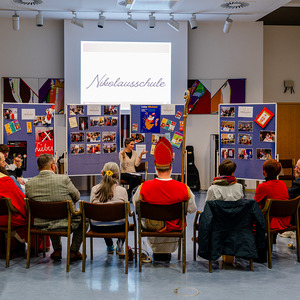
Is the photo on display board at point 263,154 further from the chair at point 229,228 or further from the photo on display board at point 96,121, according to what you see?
the chair at point 229,228

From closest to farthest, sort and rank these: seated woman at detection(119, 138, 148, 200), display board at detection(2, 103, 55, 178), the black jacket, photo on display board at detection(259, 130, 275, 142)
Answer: the black jacket
photo on display board at detection(259, 130, 275, 142)
display board at detection(2, 103, 55, 178)
seated woman at detection(119, 138, 148, 200)

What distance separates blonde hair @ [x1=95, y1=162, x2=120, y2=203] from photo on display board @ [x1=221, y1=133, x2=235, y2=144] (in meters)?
3.51

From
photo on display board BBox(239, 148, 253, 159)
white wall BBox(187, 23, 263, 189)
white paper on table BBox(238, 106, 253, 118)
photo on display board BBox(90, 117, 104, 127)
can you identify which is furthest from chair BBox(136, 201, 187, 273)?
Answer: white wall BBox(187, 23, 263, 189)

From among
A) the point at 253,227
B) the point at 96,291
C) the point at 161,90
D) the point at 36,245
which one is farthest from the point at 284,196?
the point at 161,90

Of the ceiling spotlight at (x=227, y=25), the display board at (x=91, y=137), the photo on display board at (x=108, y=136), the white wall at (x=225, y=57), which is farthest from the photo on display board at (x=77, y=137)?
the ceiling spotlight at (x=227, y=25)

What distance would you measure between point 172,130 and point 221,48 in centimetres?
233

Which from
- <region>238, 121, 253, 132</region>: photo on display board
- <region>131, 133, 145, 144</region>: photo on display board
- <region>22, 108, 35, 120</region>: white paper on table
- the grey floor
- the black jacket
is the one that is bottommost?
the grey floor

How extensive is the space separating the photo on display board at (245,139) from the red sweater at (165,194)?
346 cm

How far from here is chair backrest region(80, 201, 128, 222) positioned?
3.77m

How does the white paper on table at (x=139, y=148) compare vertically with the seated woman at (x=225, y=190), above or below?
above

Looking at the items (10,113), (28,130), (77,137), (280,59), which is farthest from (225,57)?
(10,113)

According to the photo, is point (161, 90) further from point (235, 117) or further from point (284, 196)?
point (284, 196)

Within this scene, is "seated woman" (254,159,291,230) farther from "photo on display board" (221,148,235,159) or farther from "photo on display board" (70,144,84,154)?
"photo on display board" (70,144,84,154)

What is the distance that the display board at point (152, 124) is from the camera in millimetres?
8133
